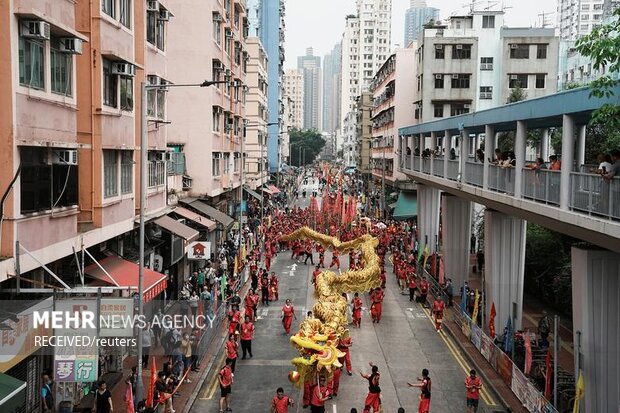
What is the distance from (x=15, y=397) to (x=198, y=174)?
21.9m

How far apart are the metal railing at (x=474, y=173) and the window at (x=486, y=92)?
80.5 feet

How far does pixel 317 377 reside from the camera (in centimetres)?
1416

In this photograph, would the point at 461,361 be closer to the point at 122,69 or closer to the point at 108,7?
the point at 122,69

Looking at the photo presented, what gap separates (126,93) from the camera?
18.5 m

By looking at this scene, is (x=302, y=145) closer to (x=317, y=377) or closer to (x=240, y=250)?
(x=240, y=250)

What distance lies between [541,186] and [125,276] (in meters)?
10.0

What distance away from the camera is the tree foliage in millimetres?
134375

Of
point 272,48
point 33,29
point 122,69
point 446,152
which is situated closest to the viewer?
point 33,29

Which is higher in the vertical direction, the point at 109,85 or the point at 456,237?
the point at 109,85

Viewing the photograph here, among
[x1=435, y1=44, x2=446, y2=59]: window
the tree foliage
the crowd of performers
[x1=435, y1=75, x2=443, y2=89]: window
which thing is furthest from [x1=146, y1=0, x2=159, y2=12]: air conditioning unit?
the tree foliage

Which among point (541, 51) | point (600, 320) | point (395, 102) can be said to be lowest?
point (600, 320)

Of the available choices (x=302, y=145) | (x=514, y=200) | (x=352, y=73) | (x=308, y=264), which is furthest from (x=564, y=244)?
(x=352, y=73)

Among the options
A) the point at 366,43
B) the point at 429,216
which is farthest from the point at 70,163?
the point at 366,43

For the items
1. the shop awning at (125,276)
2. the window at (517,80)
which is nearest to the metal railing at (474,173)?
the shop awning at (125,276)
